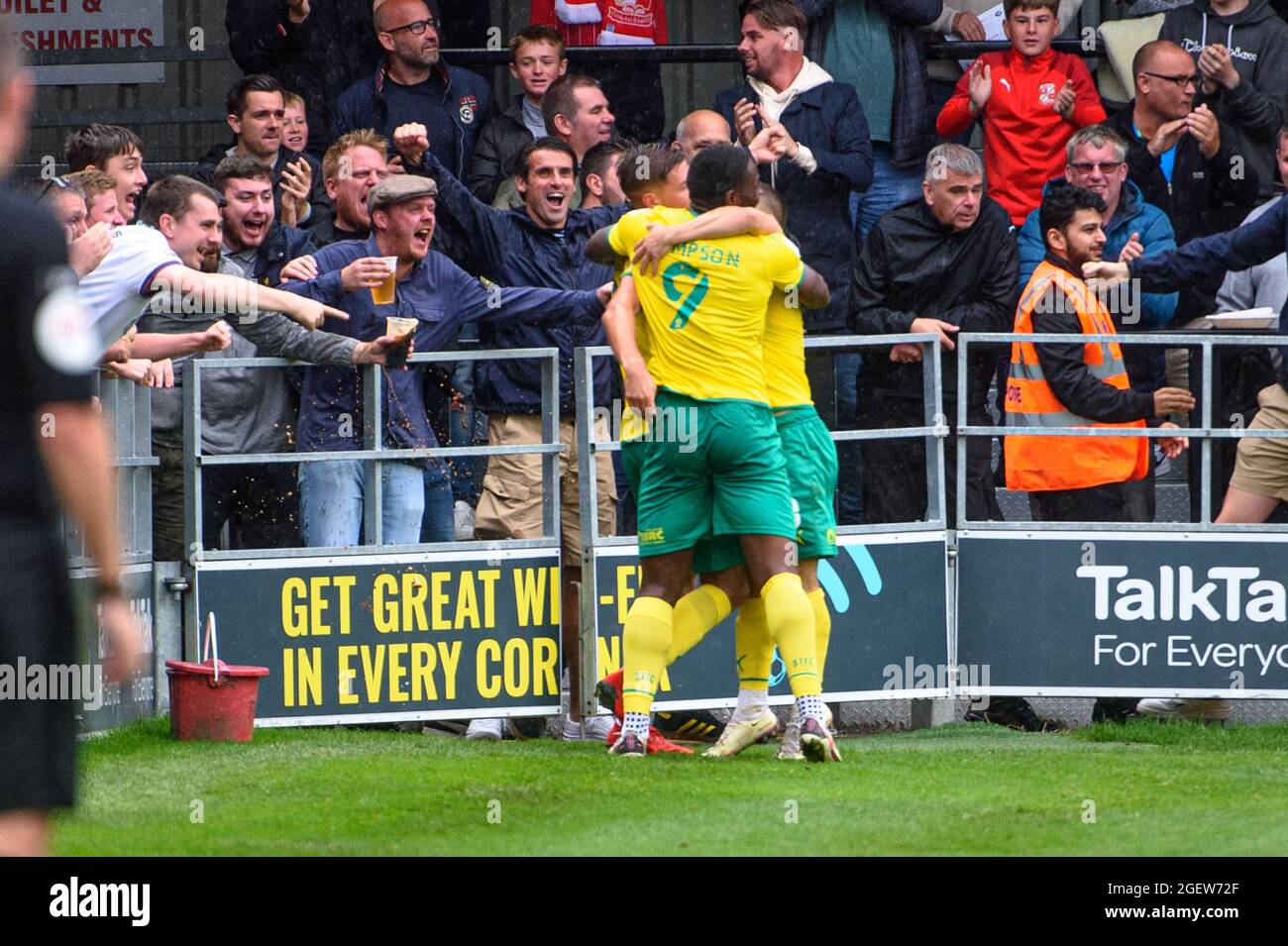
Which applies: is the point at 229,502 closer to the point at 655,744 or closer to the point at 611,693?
the point at 611,693

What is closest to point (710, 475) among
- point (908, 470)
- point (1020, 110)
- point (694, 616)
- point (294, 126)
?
point (694, 616)

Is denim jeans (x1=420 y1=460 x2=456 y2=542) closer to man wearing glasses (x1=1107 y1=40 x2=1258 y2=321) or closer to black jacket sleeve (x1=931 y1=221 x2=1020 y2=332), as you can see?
black jacket sleeve (x1=931 y1=221 x2=1020 y2=332)

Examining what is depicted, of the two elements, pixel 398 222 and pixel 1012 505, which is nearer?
pixel 398 222

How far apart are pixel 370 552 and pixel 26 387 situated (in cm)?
570

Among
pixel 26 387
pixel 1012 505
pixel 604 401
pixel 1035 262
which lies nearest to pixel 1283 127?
pixel 1035 262

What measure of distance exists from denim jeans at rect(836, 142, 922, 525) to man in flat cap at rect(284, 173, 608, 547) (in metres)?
1.56

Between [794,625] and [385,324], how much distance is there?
2.59 m

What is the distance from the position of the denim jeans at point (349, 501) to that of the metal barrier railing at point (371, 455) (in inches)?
2.5

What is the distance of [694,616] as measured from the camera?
8555 mm

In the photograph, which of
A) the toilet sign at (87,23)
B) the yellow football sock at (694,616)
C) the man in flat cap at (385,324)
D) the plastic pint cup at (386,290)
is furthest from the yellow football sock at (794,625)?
the toilet sign at (87,23)

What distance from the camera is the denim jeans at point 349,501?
9703 mm

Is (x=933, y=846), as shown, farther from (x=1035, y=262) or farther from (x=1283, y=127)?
(x=1283, y=127)
